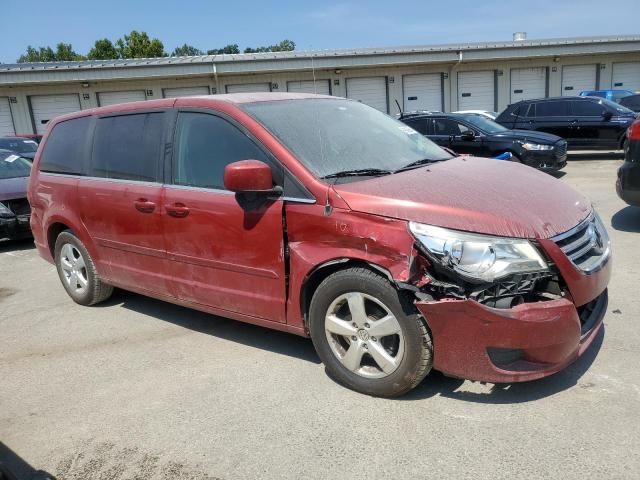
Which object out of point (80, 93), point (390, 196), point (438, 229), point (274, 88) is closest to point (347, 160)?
point (390, 196)

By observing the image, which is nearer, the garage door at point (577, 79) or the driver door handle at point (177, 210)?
the driver door handle at point (177, 210)

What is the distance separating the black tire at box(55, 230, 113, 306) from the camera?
4.92m

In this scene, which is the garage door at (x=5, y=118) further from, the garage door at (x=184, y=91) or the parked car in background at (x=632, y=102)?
the parked car in background at (x=632, y=102)

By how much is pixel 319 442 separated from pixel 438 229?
50.8 inches

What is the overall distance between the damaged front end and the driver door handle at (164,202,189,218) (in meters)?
1.74

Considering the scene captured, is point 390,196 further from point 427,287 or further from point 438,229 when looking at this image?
point 427,287

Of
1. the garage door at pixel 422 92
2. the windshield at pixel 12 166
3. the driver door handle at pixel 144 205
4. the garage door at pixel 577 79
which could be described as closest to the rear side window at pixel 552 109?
the windshield at pixel 12 166

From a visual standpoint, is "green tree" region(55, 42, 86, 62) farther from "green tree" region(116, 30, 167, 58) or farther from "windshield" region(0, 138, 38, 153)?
"windshield" region(0, 138, 38, 153)

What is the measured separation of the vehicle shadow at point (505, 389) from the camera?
3053 millimetres

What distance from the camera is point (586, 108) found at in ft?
45.5

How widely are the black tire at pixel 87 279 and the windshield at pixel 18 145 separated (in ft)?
36.1

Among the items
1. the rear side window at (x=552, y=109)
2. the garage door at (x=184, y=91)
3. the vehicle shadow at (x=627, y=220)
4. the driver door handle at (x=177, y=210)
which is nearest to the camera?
the driver door handle at (x=177, y=210)

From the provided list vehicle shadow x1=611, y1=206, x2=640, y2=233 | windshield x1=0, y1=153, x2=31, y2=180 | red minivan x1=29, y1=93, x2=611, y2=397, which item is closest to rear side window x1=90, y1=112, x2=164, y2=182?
red minivan x1=29, y1=93, x2=611, y2=397

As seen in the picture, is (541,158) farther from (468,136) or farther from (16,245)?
(16,245)
